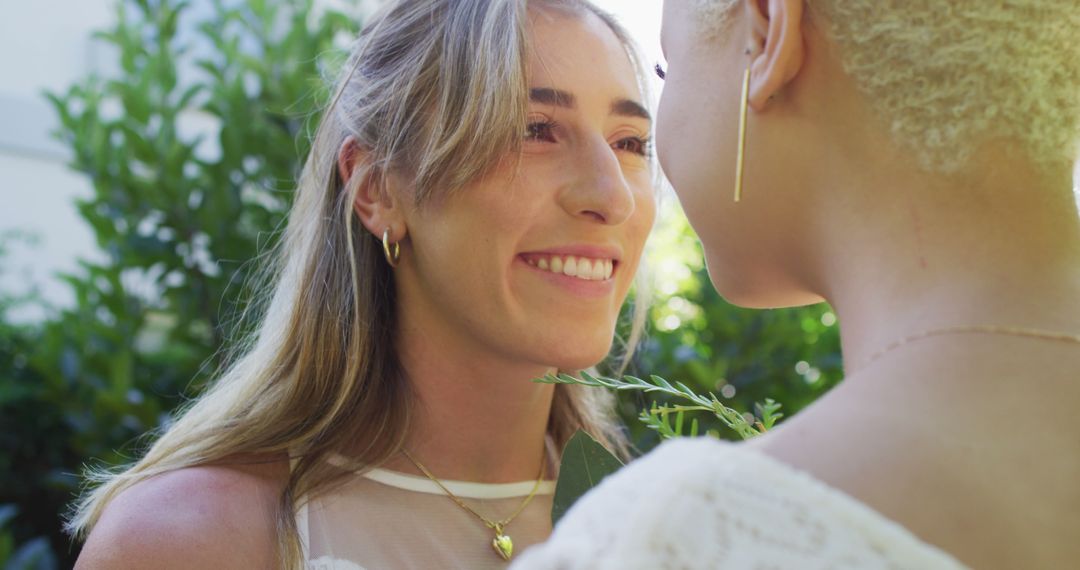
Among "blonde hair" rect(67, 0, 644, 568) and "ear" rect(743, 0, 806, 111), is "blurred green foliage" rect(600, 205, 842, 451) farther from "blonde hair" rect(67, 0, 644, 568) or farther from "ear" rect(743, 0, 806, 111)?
"ear" rect(743, 0, 806, 111)

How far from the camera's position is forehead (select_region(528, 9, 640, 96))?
7.06ft

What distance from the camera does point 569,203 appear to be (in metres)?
2.09

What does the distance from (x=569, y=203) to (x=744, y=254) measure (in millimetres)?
1035

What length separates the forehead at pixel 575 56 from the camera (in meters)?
2.15

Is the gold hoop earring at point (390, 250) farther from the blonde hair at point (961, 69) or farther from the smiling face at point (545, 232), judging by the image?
the blonde hair at point (961, 69)

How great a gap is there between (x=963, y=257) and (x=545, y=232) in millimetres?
1233

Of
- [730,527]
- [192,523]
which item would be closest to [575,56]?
[192,523]

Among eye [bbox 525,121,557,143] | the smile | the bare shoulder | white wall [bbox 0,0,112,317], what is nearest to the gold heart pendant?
the bare shoulder

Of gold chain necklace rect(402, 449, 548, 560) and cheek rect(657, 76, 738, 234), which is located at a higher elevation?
cheek rect(657, 76, 738, 234)

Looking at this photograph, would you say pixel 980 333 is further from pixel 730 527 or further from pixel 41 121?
pixel 41 121

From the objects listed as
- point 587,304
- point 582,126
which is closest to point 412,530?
point 587,304

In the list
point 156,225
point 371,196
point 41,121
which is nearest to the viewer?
point 371,196

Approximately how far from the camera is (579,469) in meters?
1.39

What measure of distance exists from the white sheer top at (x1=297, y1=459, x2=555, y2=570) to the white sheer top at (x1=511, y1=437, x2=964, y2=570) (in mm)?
1281
